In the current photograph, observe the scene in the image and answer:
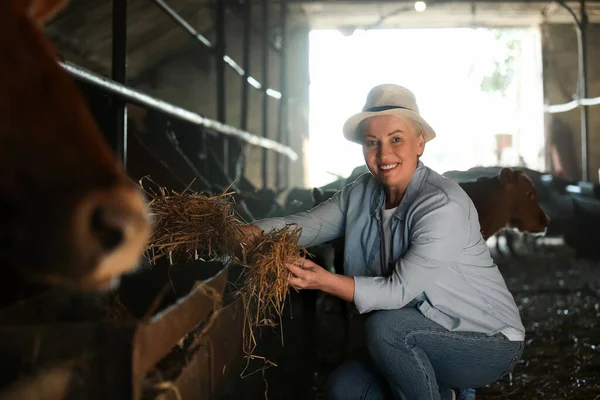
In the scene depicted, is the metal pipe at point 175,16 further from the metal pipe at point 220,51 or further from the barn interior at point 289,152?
the metal pipe at point 220,51

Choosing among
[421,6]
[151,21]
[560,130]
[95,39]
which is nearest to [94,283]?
[95,39]

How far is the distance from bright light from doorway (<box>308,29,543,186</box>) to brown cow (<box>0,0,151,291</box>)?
35.5ft

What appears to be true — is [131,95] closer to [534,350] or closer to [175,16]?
[175,16]

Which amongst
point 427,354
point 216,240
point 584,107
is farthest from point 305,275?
point 584,107

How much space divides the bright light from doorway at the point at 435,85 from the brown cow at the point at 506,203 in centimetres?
728

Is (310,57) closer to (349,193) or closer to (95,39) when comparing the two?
(95,39)

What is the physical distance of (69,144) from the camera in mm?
964

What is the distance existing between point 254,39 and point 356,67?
471cm

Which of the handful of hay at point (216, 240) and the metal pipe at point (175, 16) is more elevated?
the metal pipe at point (175, 16)

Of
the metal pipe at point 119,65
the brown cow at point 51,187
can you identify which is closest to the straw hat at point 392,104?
the brown cow at point 51,187

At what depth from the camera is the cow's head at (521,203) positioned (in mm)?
4578

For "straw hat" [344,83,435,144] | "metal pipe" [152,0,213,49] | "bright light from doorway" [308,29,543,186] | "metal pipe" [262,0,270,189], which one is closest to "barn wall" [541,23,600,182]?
"bright light from doorway" [308,29,543,186]

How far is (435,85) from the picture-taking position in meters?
16.2

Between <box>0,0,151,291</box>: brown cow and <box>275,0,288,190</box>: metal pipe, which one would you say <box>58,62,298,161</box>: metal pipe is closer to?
<box>0,0,151,291</box>: brown cow
